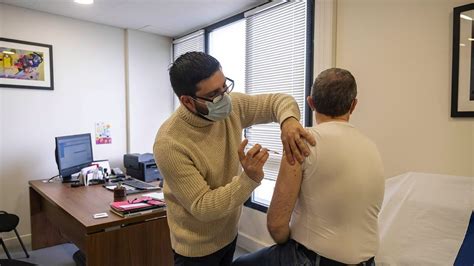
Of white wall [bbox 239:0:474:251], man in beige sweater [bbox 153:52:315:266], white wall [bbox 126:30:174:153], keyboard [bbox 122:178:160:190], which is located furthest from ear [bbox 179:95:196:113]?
white wall [bbox 126:30:174:153]

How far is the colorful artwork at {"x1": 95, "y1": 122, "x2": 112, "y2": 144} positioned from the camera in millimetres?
3658

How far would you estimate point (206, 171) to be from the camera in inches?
44.3

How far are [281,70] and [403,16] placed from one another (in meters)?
1.13

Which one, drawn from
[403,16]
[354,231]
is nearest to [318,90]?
[354,231]

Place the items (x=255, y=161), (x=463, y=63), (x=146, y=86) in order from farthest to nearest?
(x=146, y=86) → (x=463, y=63) → (x=255, y=161)

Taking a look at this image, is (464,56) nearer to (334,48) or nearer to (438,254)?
(334,48)

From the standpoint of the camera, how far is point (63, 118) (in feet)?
11.1

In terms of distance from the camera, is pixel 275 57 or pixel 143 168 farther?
pixel 143 168

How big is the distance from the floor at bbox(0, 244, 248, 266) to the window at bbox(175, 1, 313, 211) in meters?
1.23

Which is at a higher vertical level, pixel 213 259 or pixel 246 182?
pixel 246 182

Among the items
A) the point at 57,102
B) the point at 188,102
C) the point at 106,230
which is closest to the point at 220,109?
the point at 188,102

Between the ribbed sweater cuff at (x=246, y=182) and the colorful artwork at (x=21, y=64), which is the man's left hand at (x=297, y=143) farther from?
the colorful artwork at (x=21, y=64)

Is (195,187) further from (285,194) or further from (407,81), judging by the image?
(407,81)

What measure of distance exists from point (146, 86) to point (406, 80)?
3.14 m
